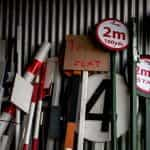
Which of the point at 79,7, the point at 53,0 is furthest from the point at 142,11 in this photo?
the point at 53,0

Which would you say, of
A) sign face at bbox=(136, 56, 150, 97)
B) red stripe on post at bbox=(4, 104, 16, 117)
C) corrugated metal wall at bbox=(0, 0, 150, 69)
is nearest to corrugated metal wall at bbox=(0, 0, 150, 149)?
corrugated metal wall at bbox=(0, 0, 150, 69)

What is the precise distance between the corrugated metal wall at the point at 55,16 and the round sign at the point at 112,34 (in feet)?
0.44

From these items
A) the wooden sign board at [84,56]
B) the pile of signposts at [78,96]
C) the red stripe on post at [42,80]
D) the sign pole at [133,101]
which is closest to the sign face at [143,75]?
the pile of signposts at [78,96]

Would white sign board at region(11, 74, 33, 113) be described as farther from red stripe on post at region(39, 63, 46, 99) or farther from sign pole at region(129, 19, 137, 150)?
sign pole at region(129, 19, 137, 150)

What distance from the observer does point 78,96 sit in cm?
274

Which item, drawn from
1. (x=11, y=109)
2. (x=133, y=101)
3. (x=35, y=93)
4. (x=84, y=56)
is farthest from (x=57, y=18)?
(x=133, y=101)

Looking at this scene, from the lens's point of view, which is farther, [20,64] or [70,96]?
[20,64]

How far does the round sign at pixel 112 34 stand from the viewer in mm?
2732

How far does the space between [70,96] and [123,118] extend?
44 centimetres

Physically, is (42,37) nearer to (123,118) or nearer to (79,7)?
(79,7)

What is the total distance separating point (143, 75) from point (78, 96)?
0.53m

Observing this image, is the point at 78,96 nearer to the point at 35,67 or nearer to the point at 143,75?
the point at 35,67

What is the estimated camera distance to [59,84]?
284 cm

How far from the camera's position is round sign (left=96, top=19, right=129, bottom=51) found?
8.96ft
